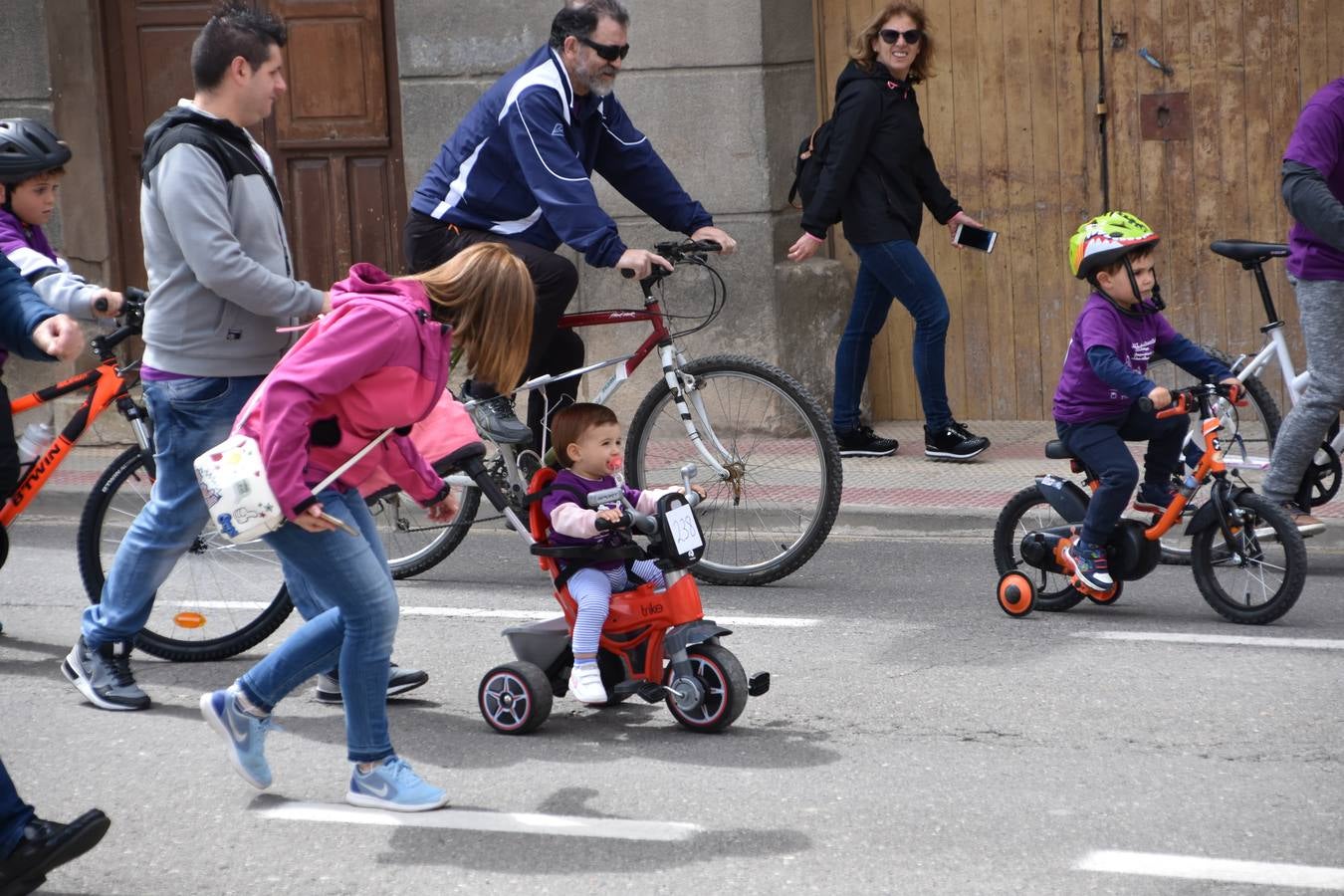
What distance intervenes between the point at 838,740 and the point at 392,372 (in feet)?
5.47

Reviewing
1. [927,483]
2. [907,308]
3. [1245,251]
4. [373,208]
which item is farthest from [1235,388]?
[373,208]

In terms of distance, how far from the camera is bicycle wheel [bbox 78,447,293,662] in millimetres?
6262

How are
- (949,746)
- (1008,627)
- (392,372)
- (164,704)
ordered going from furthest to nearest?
(1008,627) < (164,704) < (949,746) < (392,372)

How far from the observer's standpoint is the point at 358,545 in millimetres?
4598

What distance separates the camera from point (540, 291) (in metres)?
6.88

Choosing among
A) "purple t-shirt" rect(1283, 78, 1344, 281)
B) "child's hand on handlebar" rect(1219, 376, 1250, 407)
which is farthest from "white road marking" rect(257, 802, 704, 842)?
"purple t-shirt" rect(1283, 78, 1344, 281)

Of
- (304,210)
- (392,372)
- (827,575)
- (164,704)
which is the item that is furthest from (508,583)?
(304,210)

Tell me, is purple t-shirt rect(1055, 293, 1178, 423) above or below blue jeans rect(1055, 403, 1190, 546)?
above

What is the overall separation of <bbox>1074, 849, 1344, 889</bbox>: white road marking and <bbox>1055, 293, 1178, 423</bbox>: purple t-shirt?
2.49 m

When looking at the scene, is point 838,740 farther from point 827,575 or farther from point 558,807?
point 827,575

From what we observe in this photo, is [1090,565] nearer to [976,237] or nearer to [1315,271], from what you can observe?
[1315,271]

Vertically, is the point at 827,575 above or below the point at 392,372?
below

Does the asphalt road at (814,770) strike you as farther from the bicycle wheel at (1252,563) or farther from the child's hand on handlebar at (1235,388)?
the child's hand on handlebar at (1235,388)

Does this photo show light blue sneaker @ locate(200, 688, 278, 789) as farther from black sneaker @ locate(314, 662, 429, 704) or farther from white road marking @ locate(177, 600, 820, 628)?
white road marking @ locate(177, 600, 820, 628)
